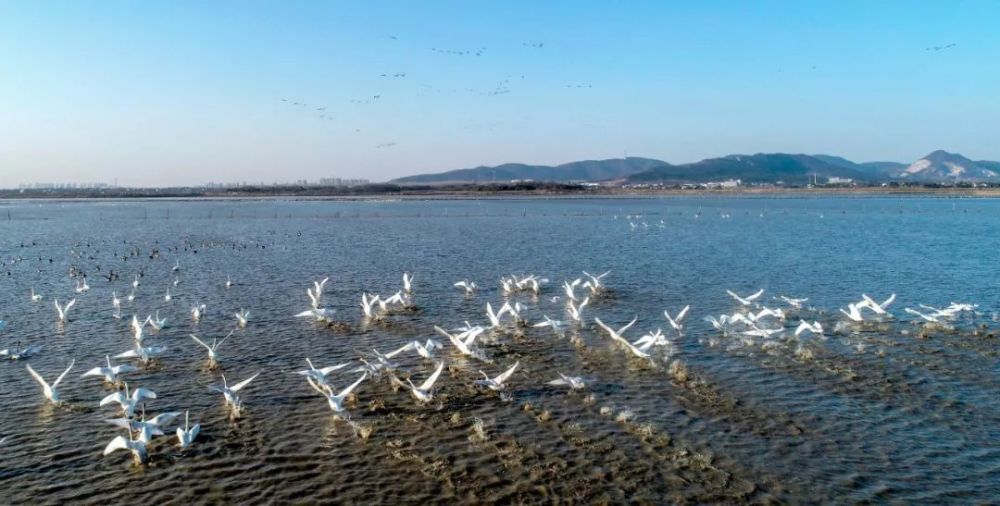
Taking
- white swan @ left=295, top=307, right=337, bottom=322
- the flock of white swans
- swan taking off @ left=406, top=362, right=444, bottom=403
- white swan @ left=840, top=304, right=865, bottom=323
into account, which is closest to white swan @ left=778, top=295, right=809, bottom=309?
the flock of white swans

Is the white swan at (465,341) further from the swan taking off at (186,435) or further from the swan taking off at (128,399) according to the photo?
the swan taking off at (128,399)

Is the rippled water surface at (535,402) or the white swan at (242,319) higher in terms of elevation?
the white swan at (242,319)

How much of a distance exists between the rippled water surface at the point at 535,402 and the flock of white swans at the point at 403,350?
0.58ft

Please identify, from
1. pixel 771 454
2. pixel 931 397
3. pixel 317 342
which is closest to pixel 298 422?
pixel 317 342

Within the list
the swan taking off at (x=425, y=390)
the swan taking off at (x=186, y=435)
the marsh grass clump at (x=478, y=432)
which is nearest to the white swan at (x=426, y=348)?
the swan taking off at (x=425, y=390)

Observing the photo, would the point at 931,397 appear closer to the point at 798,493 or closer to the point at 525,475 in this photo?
the point at 798,493

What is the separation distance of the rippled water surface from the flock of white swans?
177 millimetres

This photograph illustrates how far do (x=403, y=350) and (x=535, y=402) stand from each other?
3.48 meters

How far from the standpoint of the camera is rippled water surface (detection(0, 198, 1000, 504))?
27.8ft

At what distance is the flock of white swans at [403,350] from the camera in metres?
10.1

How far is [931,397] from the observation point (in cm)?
1138

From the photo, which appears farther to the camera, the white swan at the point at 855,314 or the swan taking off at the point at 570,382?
the white swan at the point at 855,314

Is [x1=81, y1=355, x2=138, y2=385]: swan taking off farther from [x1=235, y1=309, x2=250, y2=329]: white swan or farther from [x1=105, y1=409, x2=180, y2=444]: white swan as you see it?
[x1=235, y1=309, x2=250, y2=329]: white swan

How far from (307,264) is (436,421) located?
19.1 m
